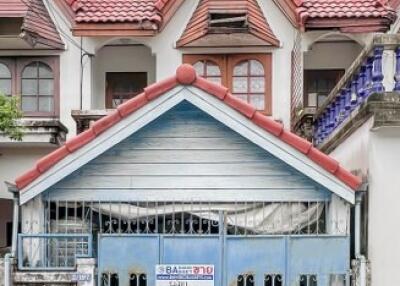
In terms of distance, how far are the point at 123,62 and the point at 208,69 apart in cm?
198

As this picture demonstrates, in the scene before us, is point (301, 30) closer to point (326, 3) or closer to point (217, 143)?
point (326, 3)

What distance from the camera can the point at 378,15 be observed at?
12.9m

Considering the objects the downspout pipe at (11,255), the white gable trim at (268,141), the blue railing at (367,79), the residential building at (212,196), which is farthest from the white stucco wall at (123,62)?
the white gable trim at (268,141)

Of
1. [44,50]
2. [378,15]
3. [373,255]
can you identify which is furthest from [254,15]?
[373,255]

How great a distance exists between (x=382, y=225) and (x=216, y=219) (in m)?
1.81

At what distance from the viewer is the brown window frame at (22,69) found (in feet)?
44.7

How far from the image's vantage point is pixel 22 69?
13.7m

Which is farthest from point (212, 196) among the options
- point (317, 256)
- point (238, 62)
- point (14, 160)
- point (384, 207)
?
point (14, 160)

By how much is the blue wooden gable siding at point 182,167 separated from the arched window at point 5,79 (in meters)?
6.40

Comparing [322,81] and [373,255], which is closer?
[373,255]

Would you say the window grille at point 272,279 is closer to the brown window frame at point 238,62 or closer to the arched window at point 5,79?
Result: the brown window frame at point 238,62

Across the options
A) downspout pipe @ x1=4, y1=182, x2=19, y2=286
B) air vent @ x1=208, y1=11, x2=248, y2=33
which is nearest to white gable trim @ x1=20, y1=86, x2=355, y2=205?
downspout pipe @ x1=4, y1=182, x2=19, y2=286

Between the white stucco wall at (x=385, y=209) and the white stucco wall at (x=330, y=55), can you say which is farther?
the white stucco wall at (x=330, y=55)

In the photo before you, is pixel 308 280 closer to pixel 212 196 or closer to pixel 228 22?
pixel 212 196
